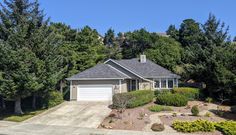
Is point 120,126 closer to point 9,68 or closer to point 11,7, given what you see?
point 9,68

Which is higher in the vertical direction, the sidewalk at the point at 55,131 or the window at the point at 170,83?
the window at the point at 170,83

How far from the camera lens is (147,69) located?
116ft

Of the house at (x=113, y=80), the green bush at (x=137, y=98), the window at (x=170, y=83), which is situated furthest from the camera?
the window at (x=170, y=83)

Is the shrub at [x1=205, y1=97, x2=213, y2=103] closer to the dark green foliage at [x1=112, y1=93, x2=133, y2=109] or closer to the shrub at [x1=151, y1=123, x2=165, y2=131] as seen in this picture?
the dark green foliage at [x1=112, y1=93, x2=133, y2=109]

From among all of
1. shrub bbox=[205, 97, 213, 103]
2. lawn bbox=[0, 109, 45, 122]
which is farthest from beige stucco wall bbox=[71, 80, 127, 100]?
shrub bbox=[205, 97, 213, 103]

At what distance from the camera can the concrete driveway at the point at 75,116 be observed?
20.1 metres

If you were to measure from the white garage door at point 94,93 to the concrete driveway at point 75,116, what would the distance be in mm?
2627

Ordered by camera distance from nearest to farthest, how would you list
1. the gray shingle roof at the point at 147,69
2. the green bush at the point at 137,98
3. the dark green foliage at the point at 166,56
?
the green bush at the point at 137,98 < the gray shingle roof at the point at 147,69 < the dark green foliage at the point at 166,56

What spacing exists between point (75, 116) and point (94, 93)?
26.1 ft

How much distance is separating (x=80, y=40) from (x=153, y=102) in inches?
643

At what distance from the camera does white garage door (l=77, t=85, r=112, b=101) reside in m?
30.0

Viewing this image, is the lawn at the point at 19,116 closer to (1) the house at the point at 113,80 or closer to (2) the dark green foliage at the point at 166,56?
(1) the house at the point at 113,80

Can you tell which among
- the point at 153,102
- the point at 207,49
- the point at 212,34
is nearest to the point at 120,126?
the point at 153,102

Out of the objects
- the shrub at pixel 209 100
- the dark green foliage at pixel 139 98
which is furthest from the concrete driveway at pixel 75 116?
the shrub at pixel 209 100
